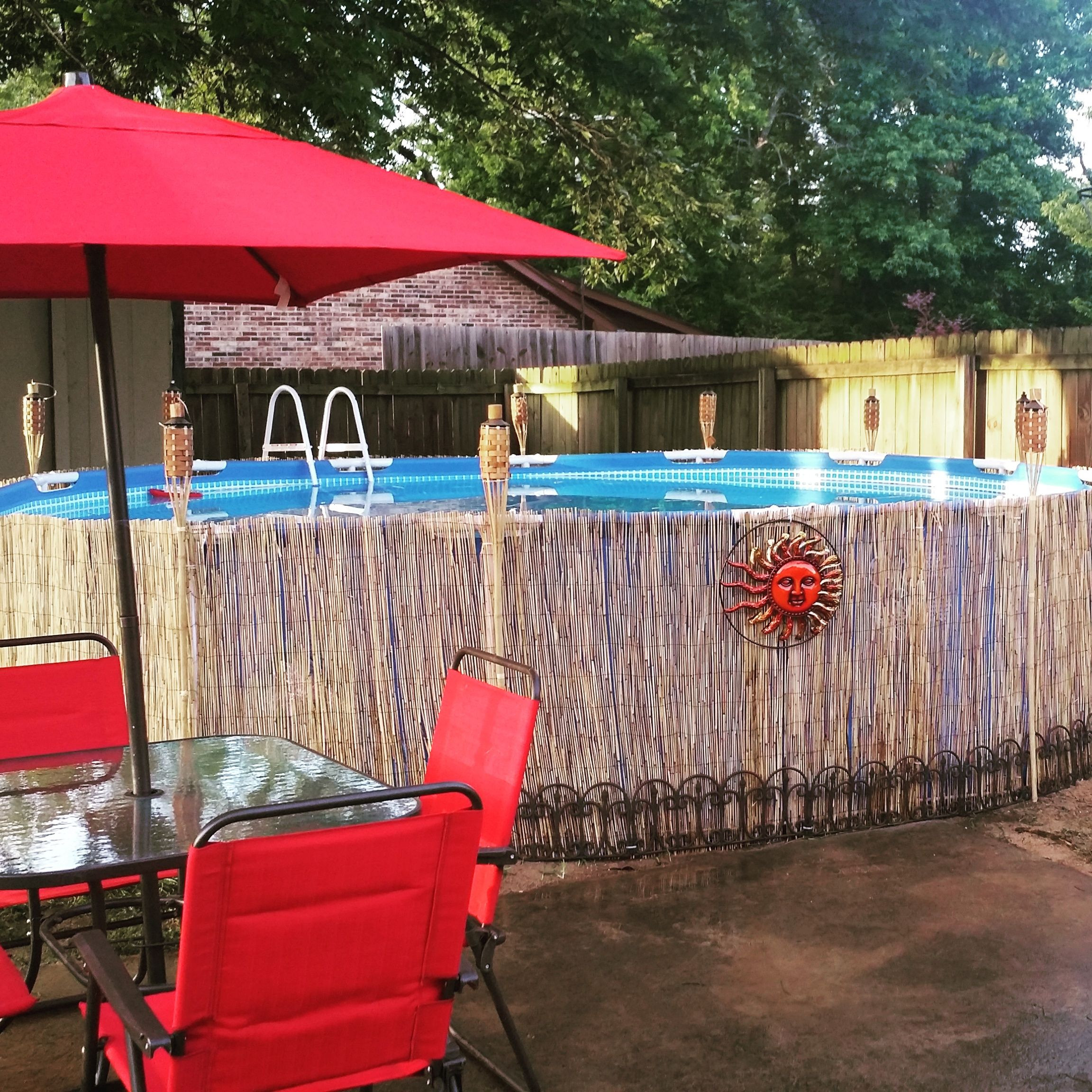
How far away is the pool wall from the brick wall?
15.5m

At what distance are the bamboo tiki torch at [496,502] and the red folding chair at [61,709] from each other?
120 centimetres

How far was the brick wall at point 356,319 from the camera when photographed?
2086 cm

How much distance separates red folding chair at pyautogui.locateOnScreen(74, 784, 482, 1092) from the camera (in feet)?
6.32

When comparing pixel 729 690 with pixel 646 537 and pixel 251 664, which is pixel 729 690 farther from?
pixel 251 664

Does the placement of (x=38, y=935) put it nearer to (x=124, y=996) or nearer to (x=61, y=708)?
(x=61, y=708)

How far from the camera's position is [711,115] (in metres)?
27.2

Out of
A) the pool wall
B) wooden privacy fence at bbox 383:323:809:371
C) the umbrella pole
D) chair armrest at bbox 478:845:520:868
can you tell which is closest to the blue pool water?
the pool wall

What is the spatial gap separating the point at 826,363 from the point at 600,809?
273 inches

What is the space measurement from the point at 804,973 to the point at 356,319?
1973cm

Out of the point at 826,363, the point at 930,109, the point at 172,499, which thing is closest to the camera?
the point at 172,499

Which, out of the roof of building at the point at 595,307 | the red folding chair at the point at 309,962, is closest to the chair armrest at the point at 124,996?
the red folding chair at the point at 309,962

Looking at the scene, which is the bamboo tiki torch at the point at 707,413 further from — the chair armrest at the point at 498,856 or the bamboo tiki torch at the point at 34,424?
the chair armrest at the point at 498,856

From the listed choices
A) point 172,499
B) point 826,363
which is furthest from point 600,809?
point 826,363

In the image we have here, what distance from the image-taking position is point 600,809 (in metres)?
4.36
